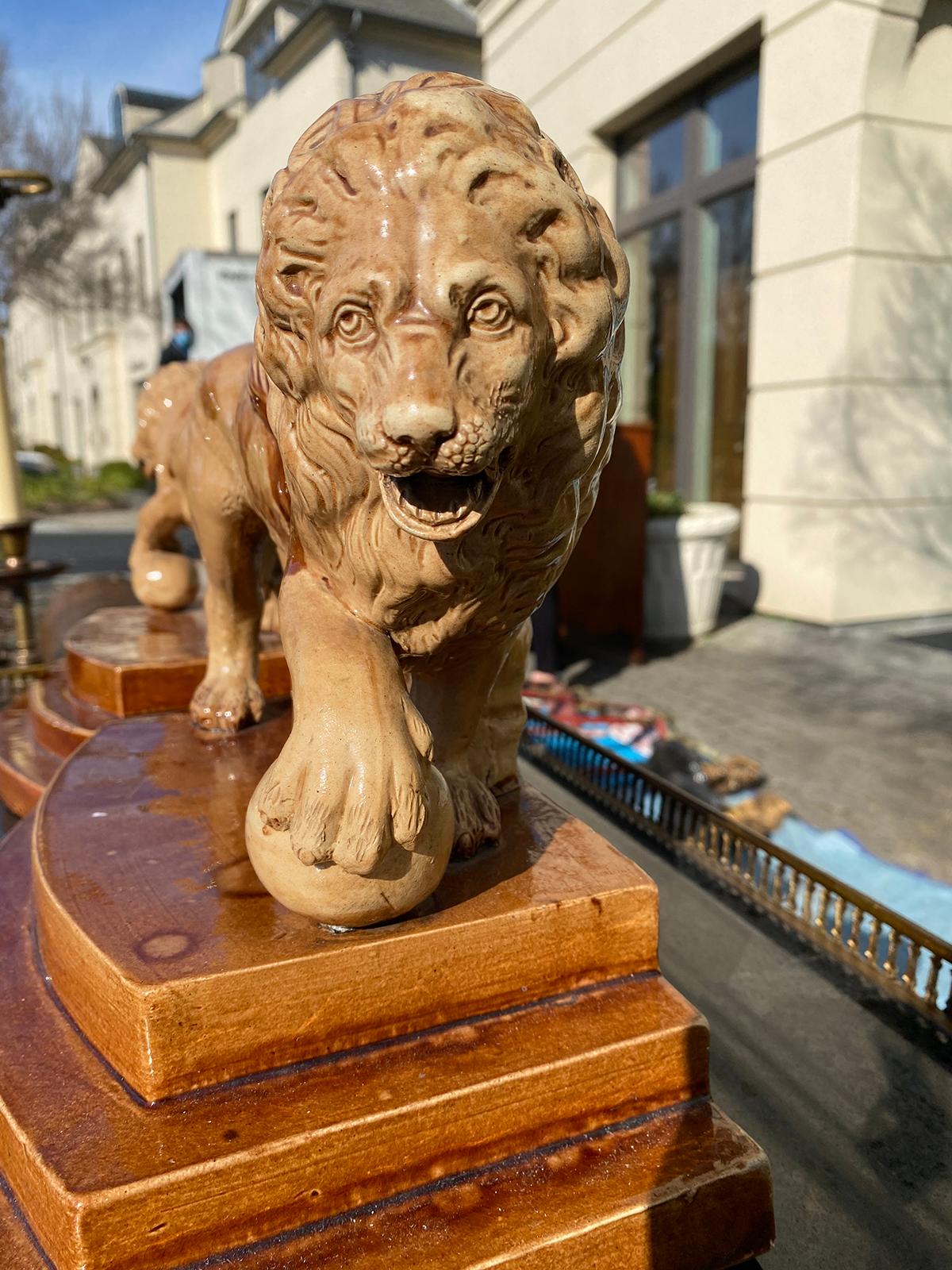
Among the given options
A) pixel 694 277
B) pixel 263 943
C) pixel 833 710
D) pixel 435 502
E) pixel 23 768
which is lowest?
pixel 833 710

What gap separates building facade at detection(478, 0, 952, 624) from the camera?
472cm

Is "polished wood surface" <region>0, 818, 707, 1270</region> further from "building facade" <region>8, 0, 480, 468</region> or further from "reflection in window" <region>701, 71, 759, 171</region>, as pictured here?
"building facade" <region>8, 0, 480, 468</region>

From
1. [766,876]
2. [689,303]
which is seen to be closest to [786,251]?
[689,303]

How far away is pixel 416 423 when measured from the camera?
739mm

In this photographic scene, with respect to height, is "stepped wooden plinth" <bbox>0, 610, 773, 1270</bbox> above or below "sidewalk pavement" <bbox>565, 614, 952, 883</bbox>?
above

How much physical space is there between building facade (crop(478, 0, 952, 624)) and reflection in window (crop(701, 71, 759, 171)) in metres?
0.01

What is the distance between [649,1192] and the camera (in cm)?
94

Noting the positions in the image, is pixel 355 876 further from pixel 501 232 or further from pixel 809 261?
pixel 809 261

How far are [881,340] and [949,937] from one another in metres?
3.72

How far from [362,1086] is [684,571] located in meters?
4.53

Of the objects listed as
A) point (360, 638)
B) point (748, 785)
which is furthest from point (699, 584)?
point (360, 638)

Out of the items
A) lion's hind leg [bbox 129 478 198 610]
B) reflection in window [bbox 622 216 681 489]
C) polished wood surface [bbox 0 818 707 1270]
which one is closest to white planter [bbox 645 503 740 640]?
reflection in window [bbox 622 216 681 489]

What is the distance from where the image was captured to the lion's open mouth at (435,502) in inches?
32.5

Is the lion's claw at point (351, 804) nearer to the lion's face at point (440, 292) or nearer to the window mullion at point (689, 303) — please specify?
the lion's face at point (440, 292)
